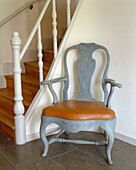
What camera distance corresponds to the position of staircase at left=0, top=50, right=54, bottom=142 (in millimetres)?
2762

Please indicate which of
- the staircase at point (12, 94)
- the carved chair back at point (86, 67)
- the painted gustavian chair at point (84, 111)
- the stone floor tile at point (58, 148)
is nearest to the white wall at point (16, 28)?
the staircase at point (12, 94)

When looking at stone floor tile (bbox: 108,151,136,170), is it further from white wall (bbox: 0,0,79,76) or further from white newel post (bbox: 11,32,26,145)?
white wall (bbox: 0,0,79,76)

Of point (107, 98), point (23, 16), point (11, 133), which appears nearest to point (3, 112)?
point (11, 133)

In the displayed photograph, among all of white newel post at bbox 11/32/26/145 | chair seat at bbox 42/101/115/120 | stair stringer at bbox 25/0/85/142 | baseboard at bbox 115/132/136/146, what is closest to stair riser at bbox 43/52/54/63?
stair stringer at bbox 25/0/85/142

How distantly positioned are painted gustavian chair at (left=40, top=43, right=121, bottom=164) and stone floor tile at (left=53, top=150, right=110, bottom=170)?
4.6 inches

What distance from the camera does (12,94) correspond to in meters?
3.17

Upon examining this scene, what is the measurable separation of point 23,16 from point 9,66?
0.85m

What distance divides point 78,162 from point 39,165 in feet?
1.19

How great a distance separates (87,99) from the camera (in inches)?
101

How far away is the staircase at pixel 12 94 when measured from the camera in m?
2.76

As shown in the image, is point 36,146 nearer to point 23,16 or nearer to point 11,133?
point 11,133

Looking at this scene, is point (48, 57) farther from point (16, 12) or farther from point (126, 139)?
point (126, 139)

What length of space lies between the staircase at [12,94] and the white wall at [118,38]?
478 mm

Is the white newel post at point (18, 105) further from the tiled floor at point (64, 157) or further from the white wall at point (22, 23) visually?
the white wall at point (22, 23)
